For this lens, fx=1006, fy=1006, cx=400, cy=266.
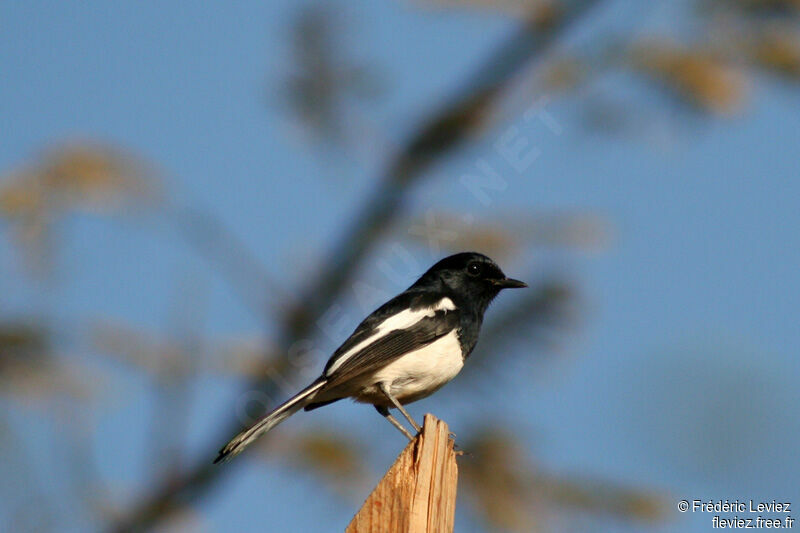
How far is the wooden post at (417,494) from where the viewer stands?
252 centimetres

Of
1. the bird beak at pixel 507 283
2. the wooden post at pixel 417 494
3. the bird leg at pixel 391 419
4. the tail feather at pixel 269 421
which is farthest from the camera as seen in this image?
the bird beak at pixel 507 283

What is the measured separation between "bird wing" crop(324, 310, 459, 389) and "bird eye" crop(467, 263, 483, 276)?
0.40 m

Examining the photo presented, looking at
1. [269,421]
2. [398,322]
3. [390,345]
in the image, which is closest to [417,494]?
[269,421]

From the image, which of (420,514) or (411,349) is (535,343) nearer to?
(411,349)

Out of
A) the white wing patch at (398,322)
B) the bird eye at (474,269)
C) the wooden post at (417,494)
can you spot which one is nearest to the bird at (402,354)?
the white wing patch at (398,322)

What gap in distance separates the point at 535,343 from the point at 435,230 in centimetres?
61

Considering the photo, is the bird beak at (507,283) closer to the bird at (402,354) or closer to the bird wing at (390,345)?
the bird at (402,354)

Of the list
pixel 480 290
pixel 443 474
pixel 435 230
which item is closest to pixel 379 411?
pixel 480 290

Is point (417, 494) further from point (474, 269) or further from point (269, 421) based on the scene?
point (474, 269)

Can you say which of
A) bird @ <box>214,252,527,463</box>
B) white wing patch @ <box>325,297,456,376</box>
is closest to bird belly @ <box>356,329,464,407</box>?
bird @ <box>214,252,527,463</box>

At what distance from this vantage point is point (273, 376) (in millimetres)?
3566

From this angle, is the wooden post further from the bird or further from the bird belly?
the bird belly

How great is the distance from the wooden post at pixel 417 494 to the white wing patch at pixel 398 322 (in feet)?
4.69

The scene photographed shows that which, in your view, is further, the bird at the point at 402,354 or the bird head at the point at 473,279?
the bird head at the point at 473,279
